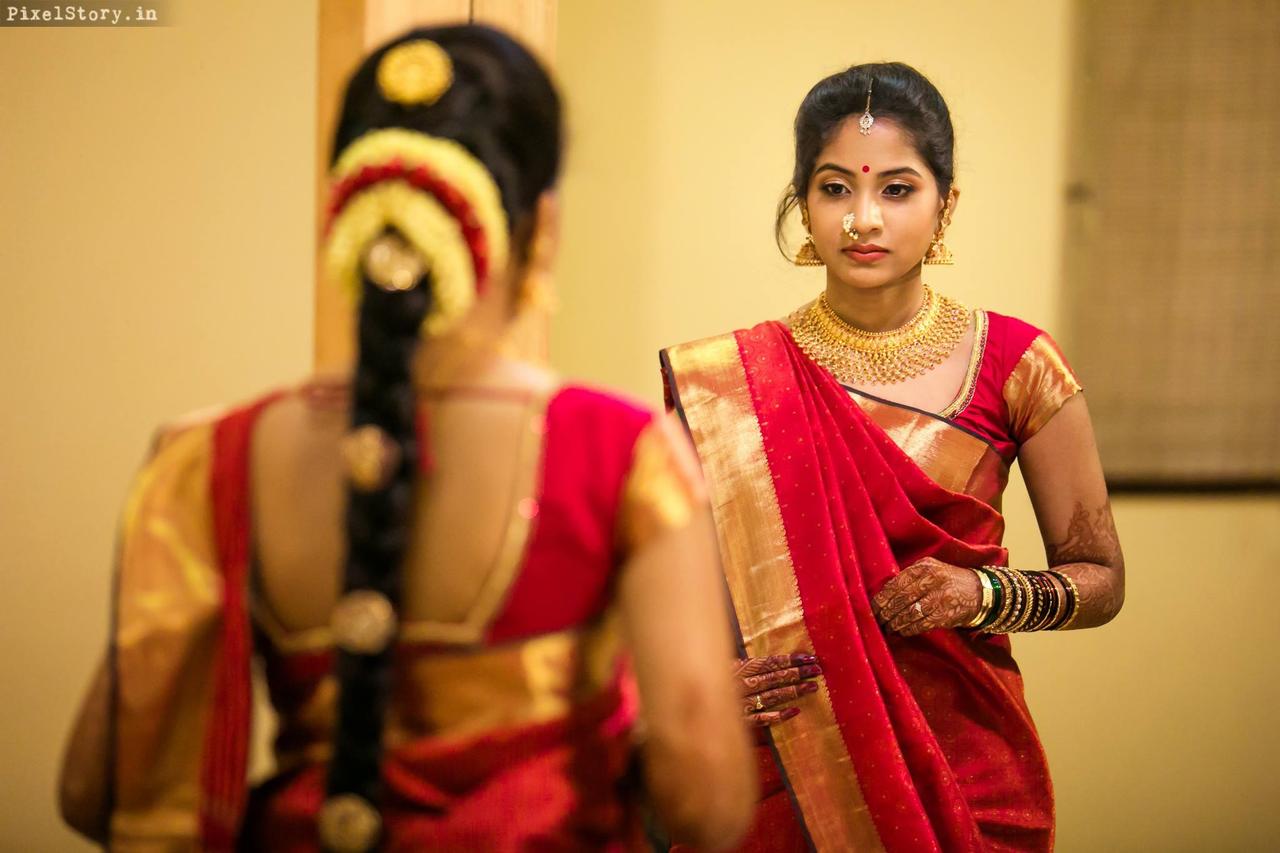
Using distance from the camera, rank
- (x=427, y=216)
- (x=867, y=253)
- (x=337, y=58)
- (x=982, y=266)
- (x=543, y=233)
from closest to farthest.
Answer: (x=427, y=216)
(x=543, y=233)
(x=337, y=58)
(x=867, y=253)
(x=982, y=266)

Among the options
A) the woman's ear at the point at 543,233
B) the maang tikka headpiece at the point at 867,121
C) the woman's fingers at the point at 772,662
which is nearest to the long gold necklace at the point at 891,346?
the maang tikka headpiece at the point at 867,121

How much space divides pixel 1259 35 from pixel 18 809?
3.35m

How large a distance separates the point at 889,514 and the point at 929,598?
0.52 ft

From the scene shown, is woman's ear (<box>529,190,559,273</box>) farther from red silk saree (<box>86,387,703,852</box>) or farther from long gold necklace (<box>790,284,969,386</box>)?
long gold necklace (<box>790,284,969,386</box>)

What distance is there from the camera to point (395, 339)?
1024 mm

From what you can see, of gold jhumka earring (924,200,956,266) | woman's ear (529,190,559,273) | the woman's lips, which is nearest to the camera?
woman's ear (529,190,559,273)

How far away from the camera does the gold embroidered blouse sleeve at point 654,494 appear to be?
3.49ft

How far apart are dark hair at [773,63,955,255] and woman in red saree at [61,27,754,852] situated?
3.79ft

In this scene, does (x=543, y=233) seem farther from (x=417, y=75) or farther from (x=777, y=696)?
(x=777, y=696)

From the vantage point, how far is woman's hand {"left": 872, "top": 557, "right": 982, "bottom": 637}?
2.00m

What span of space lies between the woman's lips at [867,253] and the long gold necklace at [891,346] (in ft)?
0.51

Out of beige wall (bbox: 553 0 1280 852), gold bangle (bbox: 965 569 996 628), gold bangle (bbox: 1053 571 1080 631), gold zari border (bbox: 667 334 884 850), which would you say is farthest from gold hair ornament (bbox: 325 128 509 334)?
beige wall (bbox: 553 0 1280 852)

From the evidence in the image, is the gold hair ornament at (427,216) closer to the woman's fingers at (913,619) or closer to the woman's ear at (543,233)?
the woman's ear at (543,233)

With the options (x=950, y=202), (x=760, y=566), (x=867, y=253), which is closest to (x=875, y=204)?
(x=867, y=253)
